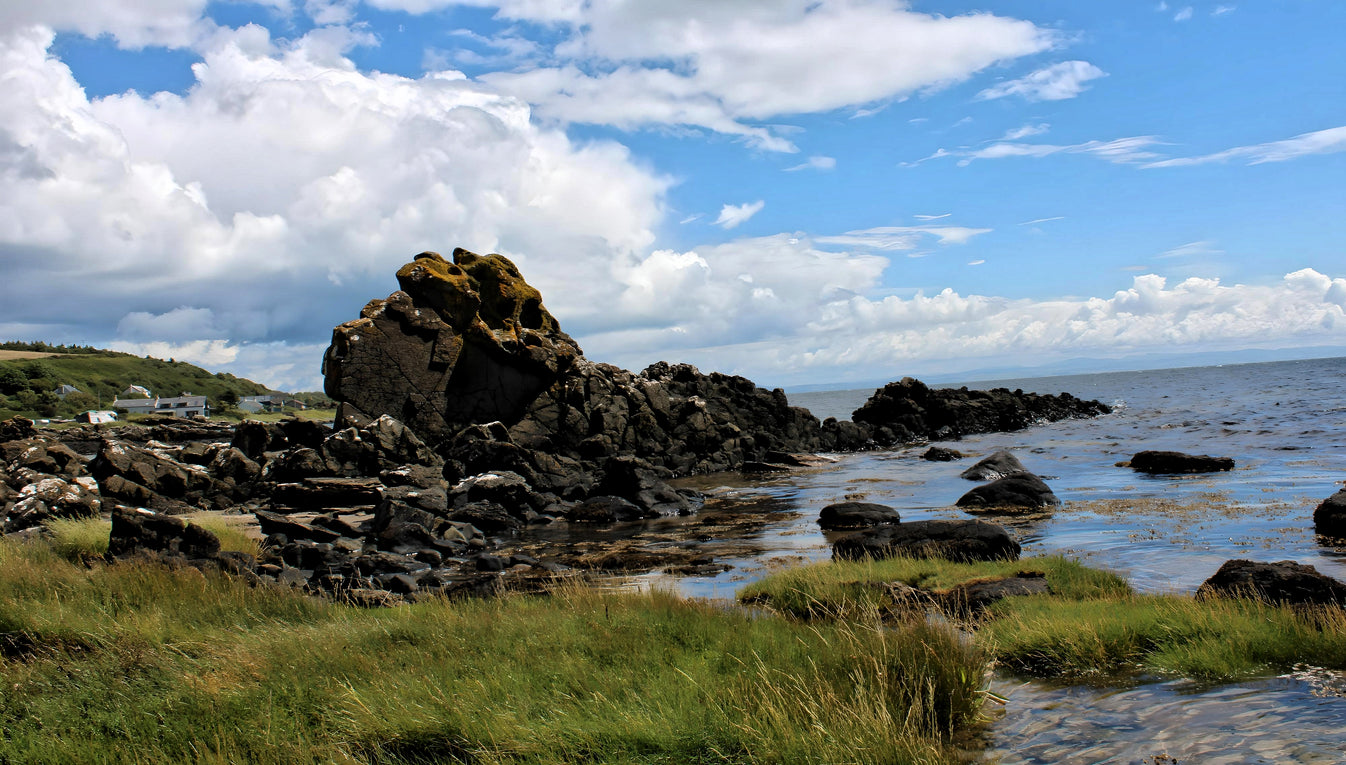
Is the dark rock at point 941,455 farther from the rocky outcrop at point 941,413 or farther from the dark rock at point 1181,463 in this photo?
the rocky outcrop at point 941,413

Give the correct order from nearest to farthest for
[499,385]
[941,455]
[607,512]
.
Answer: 1. [607,512]
2. [499,385]
3. [941,455]

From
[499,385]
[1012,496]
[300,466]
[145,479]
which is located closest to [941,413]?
[499,385]

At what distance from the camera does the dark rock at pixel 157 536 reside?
17922 mm

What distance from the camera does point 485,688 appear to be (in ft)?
24.4

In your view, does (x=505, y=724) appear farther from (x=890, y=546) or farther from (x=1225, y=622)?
(x=890, y=546)

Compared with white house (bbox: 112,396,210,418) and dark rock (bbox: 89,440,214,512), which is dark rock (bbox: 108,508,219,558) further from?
white house (bbox: 112,396,210,418)

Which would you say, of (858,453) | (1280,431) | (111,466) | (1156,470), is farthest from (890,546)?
(1280,431)

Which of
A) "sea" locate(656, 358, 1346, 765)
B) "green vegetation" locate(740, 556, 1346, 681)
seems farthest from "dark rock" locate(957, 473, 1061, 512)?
"green vegetation" locate(740, 556, 1346, 681)

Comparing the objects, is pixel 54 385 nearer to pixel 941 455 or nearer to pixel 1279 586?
pixel 941 455

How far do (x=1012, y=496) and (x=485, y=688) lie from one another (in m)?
24.8

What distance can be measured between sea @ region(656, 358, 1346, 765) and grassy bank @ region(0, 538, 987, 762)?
1284 mm

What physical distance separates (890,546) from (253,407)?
192832mm

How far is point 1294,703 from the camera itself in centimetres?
761

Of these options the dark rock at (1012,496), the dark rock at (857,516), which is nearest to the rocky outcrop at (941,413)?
the dark rock at (1012,496)
